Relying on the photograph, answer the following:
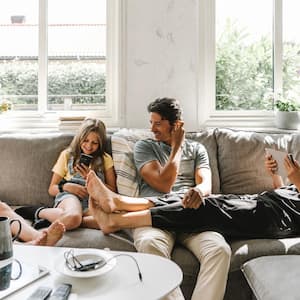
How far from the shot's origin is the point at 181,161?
2.59 metres

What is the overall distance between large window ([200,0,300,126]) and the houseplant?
0.59 feet

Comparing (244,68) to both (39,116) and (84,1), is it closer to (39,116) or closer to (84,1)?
(84,1)

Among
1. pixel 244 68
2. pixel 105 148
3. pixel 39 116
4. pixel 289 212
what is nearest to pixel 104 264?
pixel 289 212

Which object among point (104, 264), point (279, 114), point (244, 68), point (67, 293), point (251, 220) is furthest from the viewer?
point (244, 68)

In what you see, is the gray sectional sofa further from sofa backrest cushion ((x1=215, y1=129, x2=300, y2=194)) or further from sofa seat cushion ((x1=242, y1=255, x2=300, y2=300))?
sofa seat cushion ((x1=242, y1=255, x2=300, y2=300))

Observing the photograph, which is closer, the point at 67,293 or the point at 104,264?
the point at 67,293

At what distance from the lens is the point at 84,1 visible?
11.0ft

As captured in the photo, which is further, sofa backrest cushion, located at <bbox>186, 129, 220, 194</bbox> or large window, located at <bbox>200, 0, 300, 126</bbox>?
large window, located at <bbox>200, 0, 300, 126</bbox>

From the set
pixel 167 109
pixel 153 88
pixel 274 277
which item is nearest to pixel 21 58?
pixel 153 88

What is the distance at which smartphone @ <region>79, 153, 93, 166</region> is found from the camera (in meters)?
2.58

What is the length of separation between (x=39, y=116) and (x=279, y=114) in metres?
1.82

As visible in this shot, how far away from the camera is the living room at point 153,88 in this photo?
2723 mm

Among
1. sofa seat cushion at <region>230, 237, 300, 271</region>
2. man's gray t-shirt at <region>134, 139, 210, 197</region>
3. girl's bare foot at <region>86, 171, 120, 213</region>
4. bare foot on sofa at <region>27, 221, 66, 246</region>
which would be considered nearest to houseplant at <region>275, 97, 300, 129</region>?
man's gray t-shirt at <region>134, 139, 210, 197</region>

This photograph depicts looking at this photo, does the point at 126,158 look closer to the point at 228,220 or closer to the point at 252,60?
the point at 228,220
